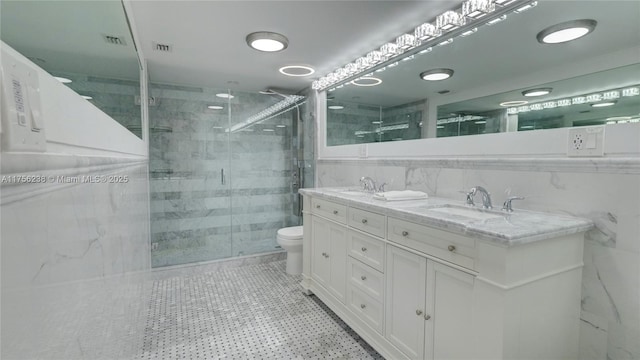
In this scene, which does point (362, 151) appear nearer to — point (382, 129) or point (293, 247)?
point (382, 129)

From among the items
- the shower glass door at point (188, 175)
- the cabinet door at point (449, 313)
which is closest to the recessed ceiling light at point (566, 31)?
the cabinet door at point (449, 313)

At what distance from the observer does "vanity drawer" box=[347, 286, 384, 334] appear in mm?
1747

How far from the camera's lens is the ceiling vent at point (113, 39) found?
1091mm

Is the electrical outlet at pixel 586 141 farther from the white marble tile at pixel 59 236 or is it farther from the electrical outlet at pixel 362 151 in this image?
the white marble tile at pixel 59 236

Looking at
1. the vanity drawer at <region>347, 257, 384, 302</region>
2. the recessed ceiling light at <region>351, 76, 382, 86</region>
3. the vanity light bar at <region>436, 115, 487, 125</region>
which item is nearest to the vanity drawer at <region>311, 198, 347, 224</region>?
the vanity drawer at <region>347, 257, 384, 302</region>

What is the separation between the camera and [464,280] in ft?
4.01

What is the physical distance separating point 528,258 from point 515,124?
78 centimetres

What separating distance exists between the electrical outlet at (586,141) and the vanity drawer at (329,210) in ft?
4.11

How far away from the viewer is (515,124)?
1.56 meters

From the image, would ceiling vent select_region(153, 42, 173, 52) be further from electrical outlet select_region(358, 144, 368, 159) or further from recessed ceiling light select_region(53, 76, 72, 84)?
recessed ceiling light select_region(53, 76, 72, 84)

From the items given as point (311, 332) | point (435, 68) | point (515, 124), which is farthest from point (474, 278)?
point (435, 68)

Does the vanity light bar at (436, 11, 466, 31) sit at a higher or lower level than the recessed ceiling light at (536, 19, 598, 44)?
higher

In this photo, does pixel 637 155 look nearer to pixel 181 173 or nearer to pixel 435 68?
pixel 435 68

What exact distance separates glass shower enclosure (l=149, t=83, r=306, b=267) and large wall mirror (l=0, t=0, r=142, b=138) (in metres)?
2.30
